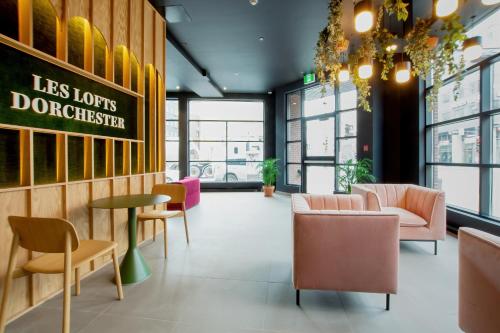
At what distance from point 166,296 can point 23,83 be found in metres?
2.22

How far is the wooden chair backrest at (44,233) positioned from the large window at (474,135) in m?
5.07

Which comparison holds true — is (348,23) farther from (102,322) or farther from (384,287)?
(102,322)

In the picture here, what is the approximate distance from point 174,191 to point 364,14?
10.0ft

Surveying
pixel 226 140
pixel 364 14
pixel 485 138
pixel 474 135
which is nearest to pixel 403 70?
pixel 364 14

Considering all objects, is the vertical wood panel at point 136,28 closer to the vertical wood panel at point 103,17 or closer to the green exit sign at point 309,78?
the vertical wood panel at point 103,17

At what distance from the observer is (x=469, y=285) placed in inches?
58.1

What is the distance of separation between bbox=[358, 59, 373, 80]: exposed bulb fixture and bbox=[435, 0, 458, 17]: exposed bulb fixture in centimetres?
97

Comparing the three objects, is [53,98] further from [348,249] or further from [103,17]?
[348,249]

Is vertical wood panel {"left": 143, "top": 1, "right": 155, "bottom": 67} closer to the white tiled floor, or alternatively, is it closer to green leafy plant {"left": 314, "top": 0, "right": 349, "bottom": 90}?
green leafy plant {"left": 314, "top": 0, "right": 349, "bottom": 90}

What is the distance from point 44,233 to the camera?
165 centimetres

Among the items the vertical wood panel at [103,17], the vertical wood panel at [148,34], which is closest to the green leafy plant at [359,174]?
the vertical wood panel at [148,34]

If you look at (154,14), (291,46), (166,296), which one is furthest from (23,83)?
(291,46)

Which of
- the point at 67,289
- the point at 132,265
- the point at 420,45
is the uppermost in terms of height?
the point at 420,45

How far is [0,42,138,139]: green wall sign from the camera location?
1989 millimetres
